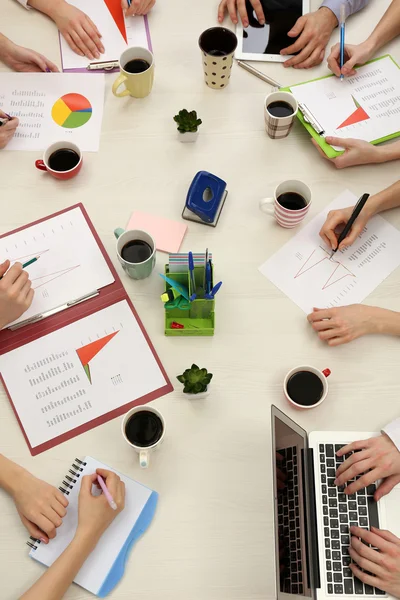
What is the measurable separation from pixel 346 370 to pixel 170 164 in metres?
0.64

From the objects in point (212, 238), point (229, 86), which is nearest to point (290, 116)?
point (229, 86)

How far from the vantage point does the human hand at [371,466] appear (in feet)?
3.43

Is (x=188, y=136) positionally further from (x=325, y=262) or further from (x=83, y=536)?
(x=83, y=536)

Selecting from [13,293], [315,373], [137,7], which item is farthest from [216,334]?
[137,7]

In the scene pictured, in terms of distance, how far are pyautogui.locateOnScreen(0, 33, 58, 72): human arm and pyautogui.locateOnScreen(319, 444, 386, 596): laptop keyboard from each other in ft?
3.76

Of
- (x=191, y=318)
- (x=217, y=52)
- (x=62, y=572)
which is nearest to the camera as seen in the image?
(x=62, y=572)

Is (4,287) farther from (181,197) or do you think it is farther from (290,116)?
(290,116)

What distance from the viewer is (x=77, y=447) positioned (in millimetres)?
1098

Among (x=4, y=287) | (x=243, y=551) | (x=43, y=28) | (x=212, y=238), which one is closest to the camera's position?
(x=243, y=551)

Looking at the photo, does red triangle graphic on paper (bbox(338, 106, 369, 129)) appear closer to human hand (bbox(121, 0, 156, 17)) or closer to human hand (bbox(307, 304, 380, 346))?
human hand (bbox(307, 304, 380, 346))

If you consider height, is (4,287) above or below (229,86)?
below

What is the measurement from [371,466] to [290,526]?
196mm

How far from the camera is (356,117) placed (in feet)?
4.52

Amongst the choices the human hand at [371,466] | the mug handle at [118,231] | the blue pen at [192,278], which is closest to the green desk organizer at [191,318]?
the blue pen at [192,278]
